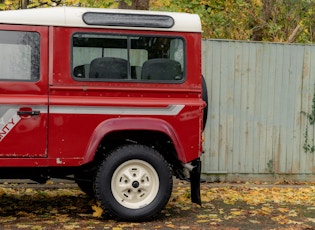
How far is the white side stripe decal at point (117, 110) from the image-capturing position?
6.85 meters

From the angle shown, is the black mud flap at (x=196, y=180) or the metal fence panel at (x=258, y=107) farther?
the metal fence panel at (x=258, y=107)

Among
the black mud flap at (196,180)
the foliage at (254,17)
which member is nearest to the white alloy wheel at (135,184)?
the black mud flap at (196,180)

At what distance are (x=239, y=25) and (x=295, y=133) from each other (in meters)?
7.95

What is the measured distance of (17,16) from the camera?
684cm

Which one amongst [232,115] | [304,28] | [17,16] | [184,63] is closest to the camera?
[17,16]

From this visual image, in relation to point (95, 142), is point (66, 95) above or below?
above

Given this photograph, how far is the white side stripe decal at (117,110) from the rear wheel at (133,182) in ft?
1.32

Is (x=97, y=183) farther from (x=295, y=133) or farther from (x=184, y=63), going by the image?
(x=295, y=133)

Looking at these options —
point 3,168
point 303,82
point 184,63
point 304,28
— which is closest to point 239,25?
point 304,28

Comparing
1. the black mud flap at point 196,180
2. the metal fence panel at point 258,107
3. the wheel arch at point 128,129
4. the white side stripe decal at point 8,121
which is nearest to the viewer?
the white side stripe decal at point 8,121

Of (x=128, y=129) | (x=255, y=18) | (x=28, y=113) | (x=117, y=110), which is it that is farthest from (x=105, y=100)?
(x=255, y=18)

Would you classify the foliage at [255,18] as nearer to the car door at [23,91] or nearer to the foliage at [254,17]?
the foliage at [254,17]

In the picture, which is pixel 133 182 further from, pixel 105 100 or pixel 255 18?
pixel 255 18

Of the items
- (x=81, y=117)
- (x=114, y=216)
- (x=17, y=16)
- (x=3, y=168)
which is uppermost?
(x=17, y=16)
